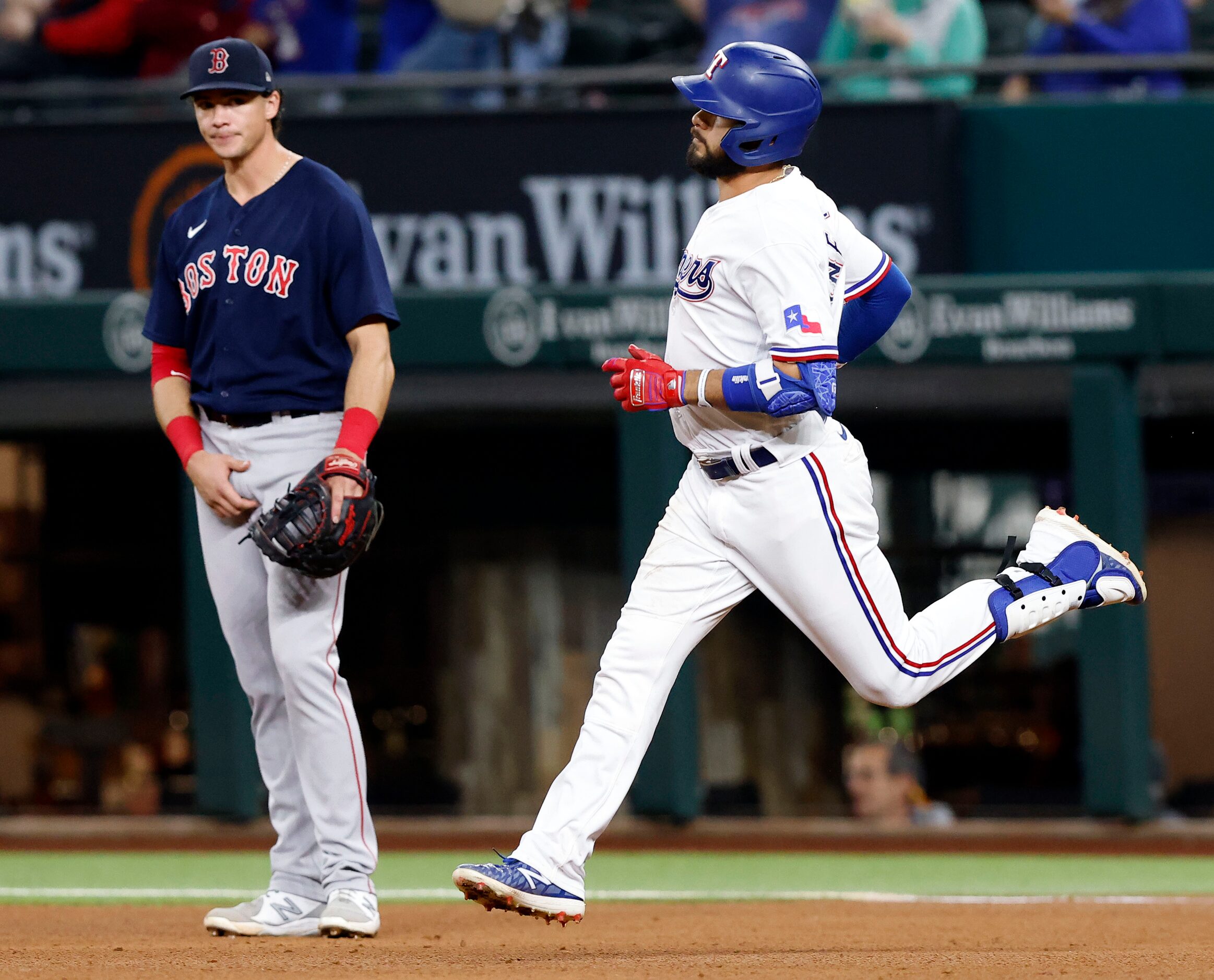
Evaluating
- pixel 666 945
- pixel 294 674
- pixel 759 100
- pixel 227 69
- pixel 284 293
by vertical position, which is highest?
pixel 227 69

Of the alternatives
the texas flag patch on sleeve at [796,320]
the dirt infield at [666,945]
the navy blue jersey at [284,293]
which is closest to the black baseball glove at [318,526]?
the navy blue jersey at [284,293]

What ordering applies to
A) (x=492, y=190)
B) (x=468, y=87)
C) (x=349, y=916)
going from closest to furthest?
(x=349, y=916)
(x=468, y=87)
(x=492, y=190)

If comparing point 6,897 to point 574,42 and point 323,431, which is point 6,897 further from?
point 574,42

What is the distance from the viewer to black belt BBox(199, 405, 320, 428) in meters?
4.29

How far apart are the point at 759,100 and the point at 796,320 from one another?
0.50 metres

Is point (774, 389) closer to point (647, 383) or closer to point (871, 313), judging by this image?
point (647, 383)

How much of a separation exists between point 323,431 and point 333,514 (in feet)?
1.11

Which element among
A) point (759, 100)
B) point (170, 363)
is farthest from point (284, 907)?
point (759, 100)

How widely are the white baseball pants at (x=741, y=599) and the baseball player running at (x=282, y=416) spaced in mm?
660

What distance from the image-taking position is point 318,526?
4008 mm

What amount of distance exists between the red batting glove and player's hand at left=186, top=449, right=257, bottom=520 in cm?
95

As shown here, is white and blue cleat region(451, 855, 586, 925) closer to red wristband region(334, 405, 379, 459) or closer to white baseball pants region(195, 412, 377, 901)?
white baseball pants region(195, 412, 377, 901)

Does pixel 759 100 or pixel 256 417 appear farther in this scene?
pixel 256 417

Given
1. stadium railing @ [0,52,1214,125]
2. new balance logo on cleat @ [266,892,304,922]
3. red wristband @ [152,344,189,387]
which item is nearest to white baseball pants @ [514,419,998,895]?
new balance logo on cleat @ [266,892,304,922]
